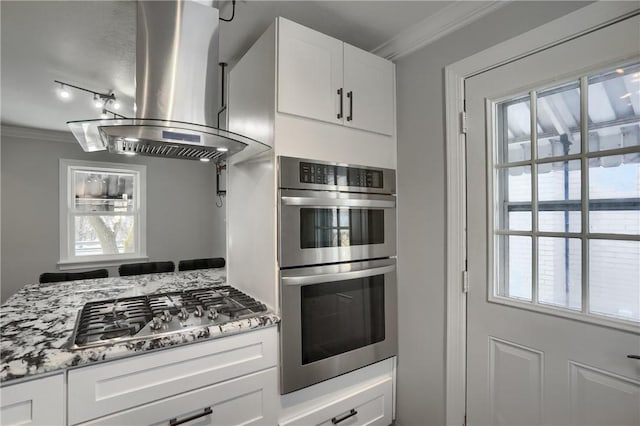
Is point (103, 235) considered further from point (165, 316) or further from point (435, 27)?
point (435, 27)

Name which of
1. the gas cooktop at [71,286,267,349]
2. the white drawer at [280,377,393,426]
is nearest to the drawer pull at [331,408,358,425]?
the white drawer at [280,377,393,426]

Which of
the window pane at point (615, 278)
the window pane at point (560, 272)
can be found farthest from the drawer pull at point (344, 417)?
the window pane at point (615, 278)

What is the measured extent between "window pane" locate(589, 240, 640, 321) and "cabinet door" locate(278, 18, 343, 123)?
4.08 ft

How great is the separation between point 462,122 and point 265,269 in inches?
49.0

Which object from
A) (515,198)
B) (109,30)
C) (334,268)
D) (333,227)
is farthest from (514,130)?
(109,30)

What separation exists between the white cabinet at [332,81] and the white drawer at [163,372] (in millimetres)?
1075

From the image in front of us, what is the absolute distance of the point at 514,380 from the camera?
1375 mm

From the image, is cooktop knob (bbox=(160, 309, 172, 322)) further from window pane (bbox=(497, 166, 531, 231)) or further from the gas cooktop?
window pane (bbox=(497, 166, 531, 231))

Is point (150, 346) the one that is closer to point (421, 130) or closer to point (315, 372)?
point (315, 372)

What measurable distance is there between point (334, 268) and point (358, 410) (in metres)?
0.82

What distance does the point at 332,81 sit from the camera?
1571 millimetres

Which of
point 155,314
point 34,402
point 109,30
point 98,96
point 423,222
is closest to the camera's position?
point 34,402

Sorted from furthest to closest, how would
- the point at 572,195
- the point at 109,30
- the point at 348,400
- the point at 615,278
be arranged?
the point at 109,30 → the point at 348,400 → the point at 572,195 → the point at 615,278

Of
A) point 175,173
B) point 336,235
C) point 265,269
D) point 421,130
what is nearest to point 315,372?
point 265,269
